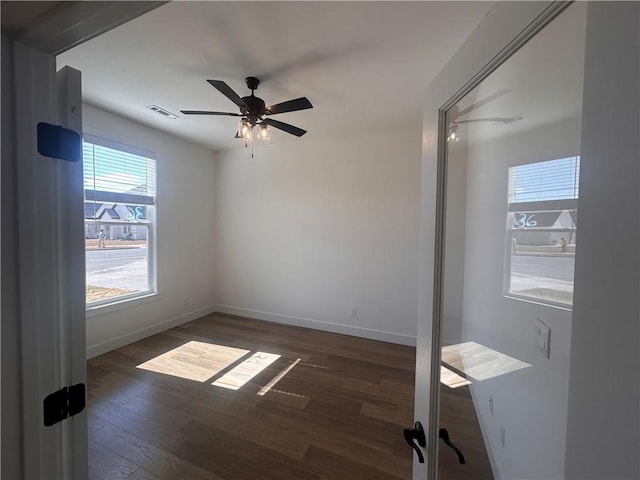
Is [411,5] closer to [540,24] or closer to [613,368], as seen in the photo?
[540,24]

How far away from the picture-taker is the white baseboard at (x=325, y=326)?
335 centimetres

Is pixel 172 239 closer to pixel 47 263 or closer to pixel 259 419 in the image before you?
pixel 259 419

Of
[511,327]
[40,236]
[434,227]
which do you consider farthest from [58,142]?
[511,327]

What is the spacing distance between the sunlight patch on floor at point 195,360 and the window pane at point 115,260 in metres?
1.02

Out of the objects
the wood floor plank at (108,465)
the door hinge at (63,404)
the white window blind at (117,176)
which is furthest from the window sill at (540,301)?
the white window blind at (117,176)

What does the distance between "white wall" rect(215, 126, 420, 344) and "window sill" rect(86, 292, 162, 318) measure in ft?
3.69

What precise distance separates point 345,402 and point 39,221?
7.55 feet

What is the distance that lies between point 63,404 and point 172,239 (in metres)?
3.39

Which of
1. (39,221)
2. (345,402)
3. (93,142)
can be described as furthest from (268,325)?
(39,221)

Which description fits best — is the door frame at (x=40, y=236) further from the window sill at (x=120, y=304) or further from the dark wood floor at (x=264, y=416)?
the window sill at (x=120, y=304)

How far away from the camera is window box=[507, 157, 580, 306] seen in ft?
3.01

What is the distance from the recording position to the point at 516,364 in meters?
1.32

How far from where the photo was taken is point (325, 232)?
3727mm

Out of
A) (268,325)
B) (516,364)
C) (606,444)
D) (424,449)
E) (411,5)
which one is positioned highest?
(411,5)
